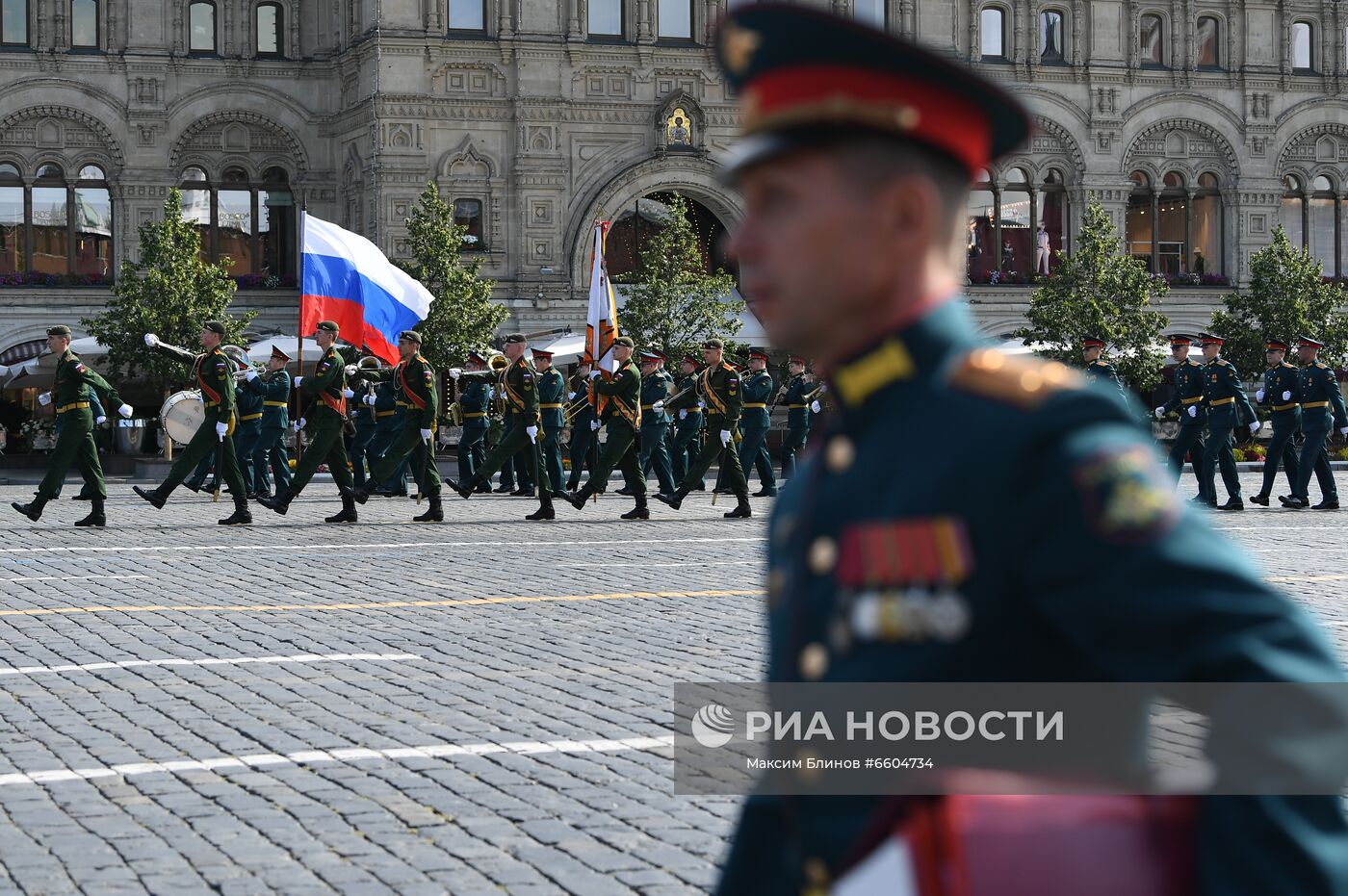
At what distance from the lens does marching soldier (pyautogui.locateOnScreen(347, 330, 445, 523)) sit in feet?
61.7

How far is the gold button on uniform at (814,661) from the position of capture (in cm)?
204

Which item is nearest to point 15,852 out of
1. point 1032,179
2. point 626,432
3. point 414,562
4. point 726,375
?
point 414,562

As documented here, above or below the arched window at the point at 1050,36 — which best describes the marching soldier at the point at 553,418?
below

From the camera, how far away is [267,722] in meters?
7.38

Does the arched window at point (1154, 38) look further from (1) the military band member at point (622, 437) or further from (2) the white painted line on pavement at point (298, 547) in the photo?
(2) the white painted line on pavement at point (298, 547)

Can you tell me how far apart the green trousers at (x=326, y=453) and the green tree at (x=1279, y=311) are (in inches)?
1098

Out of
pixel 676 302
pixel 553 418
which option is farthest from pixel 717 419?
pixel 676 302

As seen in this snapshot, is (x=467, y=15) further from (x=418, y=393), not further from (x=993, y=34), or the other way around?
(x=418, y=393)

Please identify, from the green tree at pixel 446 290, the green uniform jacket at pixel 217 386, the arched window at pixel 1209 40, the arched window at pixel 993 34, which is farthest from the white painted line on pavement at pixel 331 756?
the arched window at pixel 1209 40

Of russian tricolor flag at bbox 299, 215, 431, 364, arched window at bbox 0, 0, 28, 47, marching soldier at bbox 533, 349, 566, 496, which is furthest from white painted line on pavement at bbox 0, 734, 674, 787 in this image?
arched window at bbox 0, 0, 28, 47

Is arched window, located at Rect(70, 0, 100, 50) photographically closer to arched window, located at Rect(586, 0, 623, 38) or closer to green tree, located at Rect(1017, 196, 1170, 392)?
arched window, located at Rect(586, 0, 623, 38)

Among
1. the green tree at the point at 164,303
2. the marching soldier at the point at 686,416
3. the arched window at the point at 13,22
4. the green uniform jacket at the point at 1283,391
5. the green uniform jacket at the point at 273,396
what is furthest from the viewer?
the arched window at the point at 13,22

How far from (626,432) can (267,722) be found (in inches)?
504

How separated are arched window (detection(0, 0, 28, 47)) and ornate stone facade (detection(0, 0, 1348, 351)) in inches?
9.4
